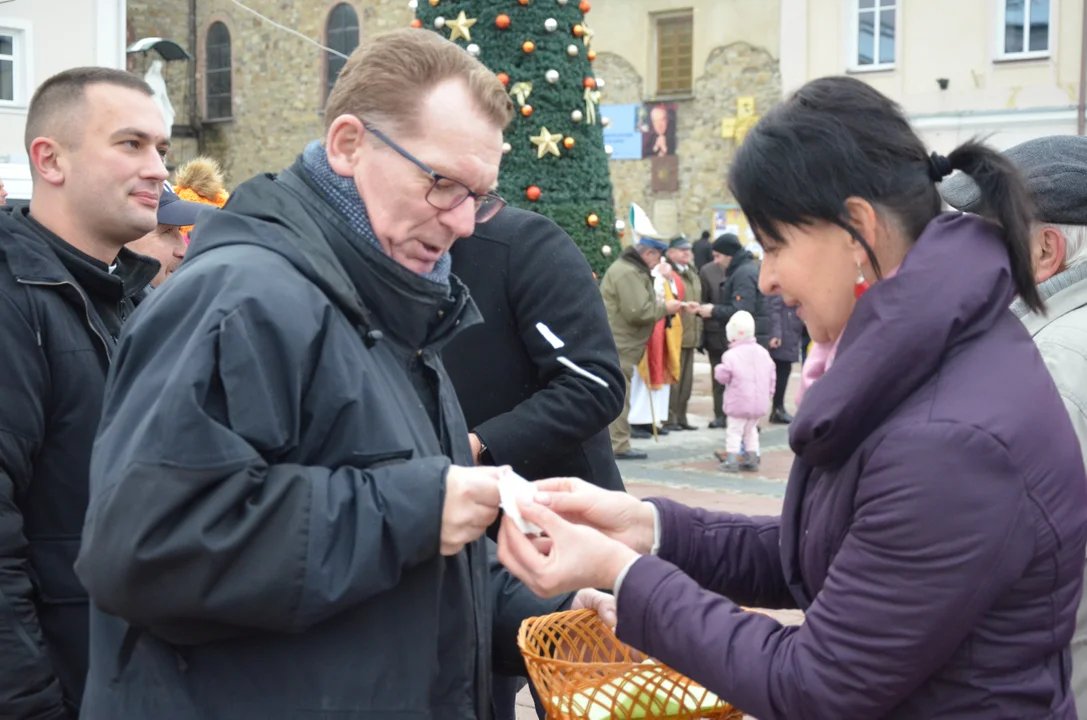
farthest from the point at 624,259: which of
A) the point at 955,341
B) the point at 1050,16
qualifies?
the point at 1050,16

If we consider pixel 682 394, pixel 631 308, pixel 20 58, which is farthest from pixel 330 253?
pixel 20 58

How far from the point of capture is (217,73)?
98.3 ft

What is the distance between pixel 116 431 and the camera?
5.76 ft

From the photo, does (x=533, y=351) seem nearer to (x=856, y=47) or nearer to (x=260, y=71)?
(x=856, y=47)

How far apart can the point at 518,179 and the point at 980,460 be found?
469 cm

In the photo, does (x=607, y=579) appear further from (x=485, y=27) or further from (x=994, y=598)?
(x=485, y=27)

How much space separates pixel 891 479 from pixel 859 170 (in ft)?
1.65

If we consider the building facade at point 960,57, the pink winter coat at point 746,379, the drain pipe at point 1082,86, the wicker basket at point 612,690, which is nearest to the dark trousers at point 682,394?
the pink winter coat at point 746,379

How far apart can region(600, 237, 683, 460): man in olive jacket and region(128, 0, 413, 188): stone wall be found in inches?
677

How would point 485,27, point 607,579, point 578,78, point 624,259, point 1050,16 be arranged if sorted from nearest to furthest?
point 607,579 < point 485,27 < point 578,78 < point 624,259 < point 1050,16

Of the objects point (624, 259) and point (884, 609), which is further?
point (624, 259)

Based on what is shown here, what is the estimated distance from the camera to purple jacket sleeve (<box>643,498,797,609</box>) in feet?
7.76

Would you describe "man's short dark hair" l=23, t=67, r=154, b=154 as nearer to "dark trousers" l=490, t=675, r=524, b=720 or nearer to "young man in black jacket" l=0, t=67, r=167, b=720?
"young man in black jacket" l=0, t=67, r=167, b=720

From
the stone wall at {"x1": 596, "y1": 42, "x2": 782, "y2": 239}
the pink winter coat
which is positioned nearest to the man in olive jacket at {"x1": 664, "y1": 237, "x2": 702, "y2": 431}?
the pink winter coat
